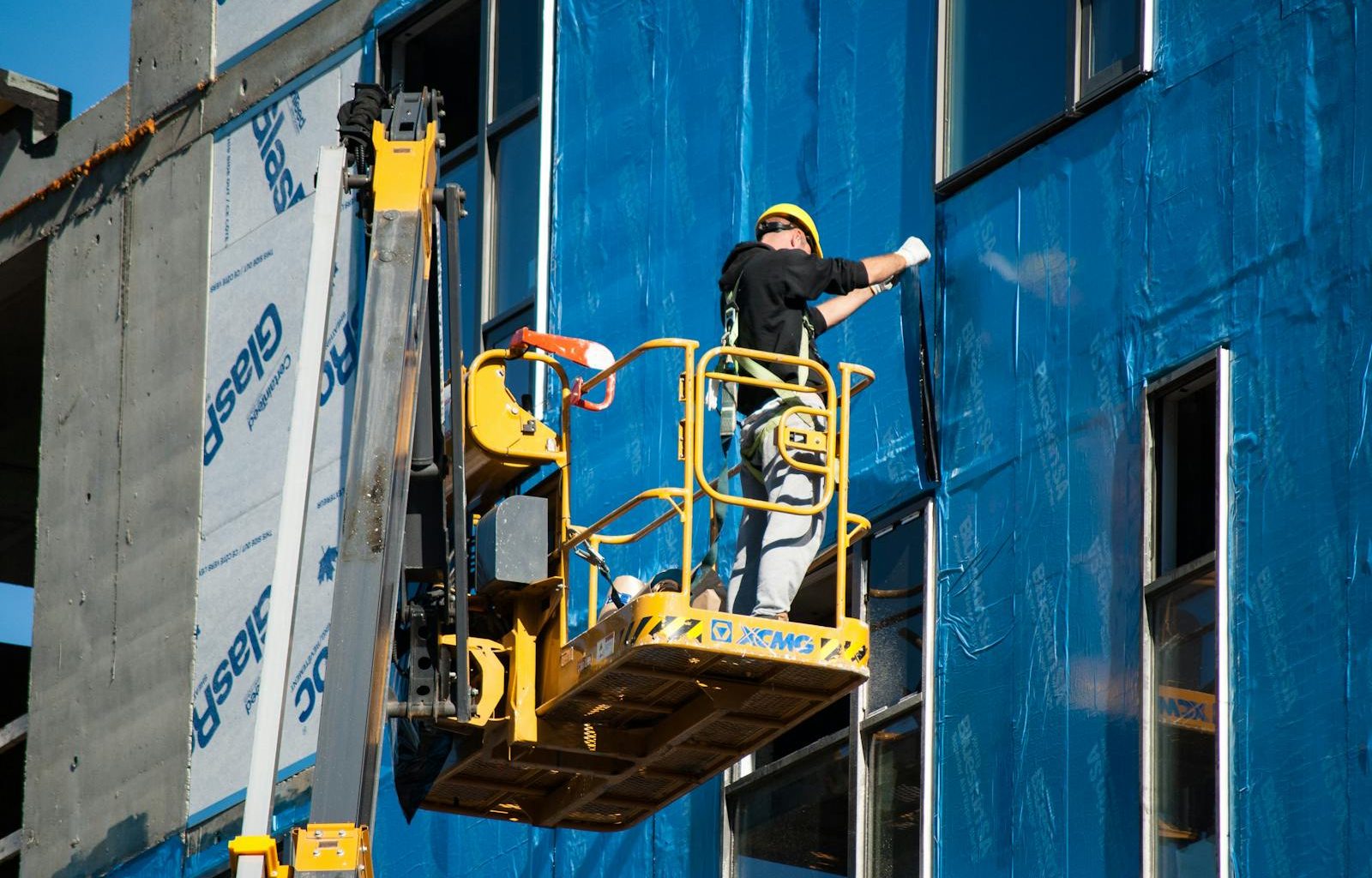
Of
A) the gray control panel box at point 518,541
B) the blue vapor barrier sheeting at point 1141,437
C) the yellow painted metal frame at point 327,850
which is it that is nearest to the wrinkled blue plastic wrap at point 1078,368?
the blue vapor barrier sheeting at point 1141,437

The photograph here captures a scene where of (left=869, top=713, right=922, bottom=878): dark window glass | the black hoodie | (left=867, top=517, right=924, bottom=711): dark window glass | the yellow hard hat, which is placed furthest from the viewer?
(left=867, top=517, right=924, bottom=711): dark window glass

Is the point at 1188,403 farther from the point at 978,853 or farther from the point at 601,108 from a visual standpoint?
the point at 601,108

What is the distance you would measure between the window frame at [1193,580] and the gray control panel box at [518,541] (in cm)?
299

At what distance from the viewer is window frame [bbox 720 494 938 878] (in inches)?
553

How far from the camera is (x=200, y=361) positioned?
22672 mm

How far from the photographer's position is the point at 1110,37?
1427 centimetres

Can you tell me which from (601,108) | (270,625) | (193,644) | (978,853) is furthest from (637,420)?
(270,625)

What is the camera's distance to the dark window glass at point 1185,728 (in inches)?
485

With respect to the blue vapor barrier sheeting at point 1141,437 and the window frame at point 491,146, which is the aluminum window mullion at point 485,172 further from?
the blue vapor barrier sheeting at point 1141,437

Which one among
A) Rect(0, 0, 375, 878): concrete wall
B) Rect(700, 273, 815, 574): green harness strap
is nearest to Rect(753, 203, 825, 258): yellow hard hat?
Rect(700, 273, 815, 574): green harness strap

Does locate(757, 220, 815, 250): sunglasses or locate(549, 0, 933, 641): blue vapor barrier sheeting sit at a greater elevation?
locate(549, 0, 933, 641): blue vapor barrier sheeting

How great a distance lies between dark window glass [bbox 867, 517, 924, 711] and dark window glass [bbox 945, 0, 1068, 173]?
220 cm

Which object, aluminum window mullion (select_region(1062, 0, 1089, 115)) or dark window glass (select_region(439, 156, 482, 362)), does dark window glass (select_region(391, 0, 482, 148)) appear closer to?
dark window glass (select_region(439, 156, 482, 362))

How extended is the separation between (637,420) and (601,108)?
2.50m
